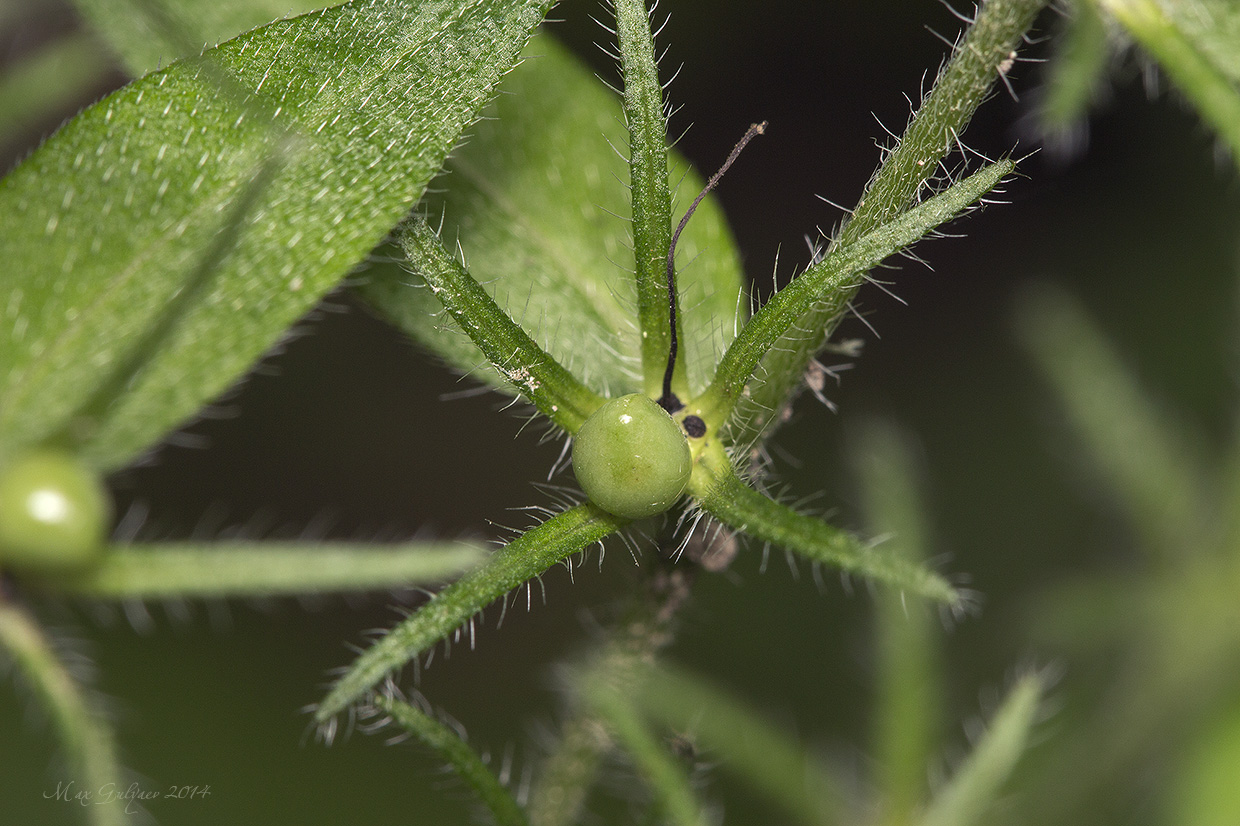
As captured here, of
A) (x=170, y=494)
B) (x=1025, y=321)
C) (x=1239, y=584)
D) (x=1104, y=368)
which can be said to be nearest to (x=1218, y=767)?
(x=1239, y=584)

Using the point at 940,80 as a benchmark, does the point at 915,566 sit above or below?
below

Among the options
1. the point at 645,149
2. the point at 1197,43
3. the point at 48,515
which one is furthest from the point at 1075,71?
the point at 48,515

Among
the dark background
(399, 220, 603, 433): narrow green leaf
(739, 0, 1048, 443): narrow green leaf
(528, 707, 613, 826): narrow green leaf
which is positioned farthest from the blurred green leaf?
(399, 220, 603, 433): narrow green leaf

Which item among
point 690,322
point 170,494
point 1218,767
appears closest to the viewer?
point 690,322

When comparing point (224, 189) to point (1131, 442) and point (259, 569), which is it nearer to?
point (259, 569)

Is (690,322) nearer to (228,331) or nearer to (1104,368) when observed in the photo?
(228,331)

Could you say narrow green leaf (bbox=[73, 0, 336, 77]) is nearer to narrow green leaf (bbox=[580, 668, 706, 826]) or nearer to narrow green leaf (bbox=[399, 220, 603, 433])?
narrow green leaf (bbox=[399, 220, 603, 433])
